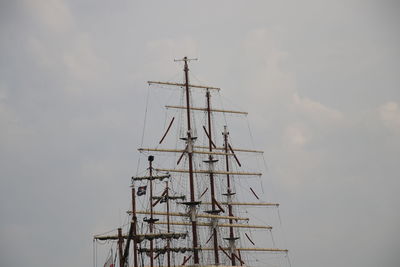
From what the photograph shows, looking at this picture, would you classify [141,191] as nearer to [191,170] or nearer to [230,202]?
[191,170]

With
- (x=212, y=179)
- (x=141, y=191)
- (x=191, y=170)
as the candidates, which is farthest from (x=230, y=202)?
(x=141, y=191)

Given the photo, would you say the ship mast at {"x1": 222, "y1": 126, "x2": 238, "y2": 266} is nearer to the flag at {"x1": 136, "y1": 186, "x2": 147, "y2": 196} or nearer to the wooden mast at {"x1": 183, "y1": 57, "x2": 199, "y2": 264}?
the wooden mast at {"x1": 183, "y1": 57, "x2": 199, "y2": 264}

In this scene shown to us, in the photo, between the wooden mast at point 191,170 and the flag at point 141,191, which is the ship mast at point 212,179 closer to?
the wooden mast at point 191,170

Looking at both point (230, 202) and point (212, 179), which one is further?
point (230, 202)

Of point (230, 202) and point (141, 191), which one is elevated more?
point (230, 202)

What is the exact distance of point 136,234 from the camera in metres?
54.5

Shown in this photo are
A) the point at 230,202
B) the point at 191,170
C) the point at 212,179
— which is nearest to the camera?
the point at 191,170

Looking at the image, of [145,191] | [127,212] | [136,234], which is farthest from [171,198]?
[136,234]

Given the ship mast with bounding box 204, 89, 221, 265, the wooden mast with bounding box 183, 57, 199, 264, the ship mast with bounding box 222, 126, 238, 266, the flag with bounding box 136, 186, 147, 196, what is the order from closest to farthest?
the flag with bounding box 136, 186, 147, 196, the wooden mast with bounding box 183, 57, 199, 264, the ship mast with bounding box 204, 89, 221, 265, the ship mast with bounding box 222, 126, 238, 266

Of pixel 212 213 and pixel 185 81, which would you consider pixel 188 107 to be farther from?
pixel 212 213

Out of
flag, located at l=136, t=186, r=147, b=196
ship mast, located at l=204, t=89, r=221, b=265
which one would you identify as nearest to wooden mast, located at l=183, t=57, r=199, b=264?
ship mast, located at l=204, t=89, r=221, b=265

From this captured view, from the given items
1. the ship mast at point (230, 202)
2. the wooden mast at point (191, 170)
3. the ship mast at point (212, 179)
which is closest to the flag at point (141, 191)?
the wooden mast at point (191, 170)

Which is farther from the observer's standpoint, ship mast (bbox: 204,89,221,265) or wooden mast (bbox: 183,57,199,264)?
ship mast (bbox: 204,89,221,265)

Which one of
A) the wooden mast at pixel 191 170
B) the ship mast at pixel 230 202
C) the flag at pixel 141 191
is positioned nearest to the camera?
the flag at pixel 141 191
